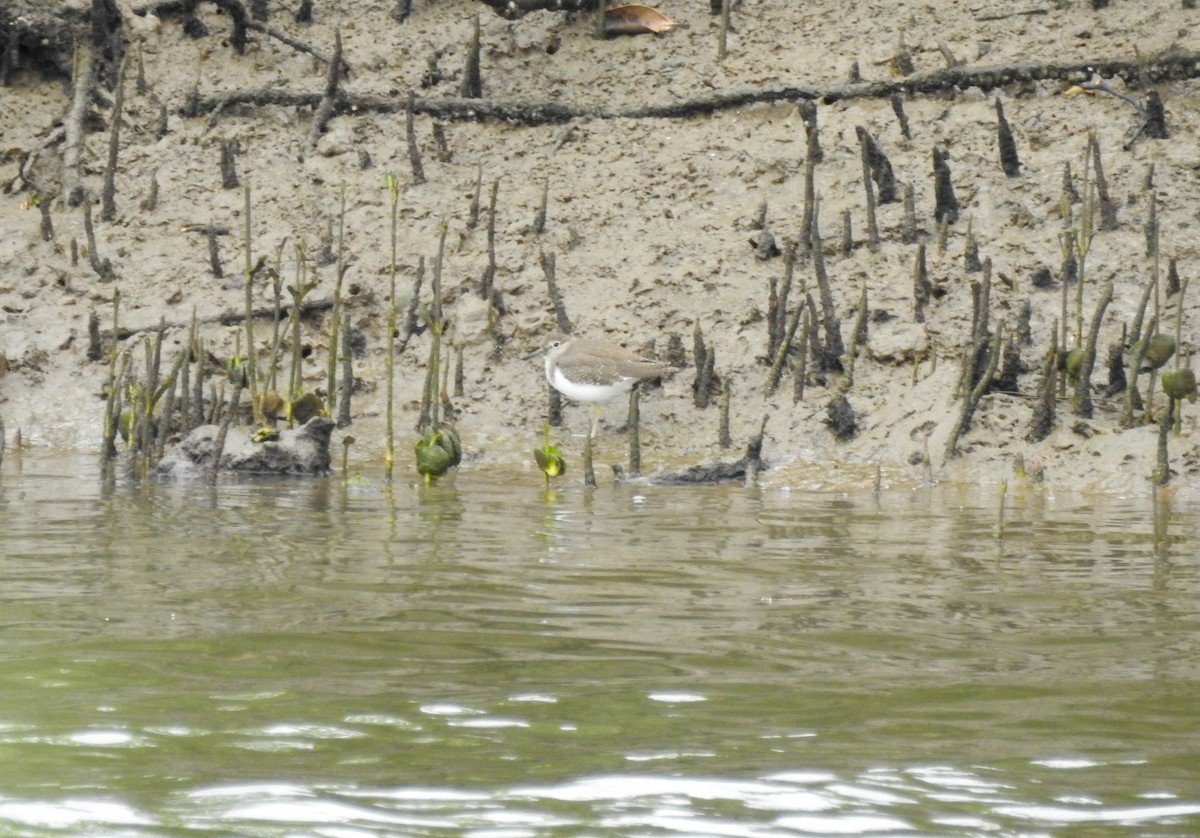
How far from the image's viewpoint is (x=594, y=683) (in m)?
4.00

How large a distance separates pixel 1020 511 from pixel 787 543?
1919 millimetres

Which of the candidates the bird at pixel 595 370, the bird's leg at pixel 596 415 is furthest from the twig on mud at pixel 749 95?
the bird at pixel 595 370

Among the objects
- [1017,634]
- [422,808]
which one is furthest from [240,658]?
[1017,634]

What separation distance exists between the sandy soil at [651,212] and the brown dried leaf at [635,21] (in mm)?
98

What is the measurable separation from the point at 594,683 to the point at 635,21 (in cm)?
1159

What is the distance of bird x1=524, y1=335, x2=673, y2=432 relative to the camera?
1041 cm

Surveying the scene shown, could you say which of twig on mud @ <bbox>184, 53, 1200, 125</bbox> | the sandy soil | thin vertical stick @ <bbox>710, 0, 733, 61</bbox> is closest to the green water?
the sandy soil

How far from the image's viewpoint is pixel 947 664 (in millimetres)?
4227

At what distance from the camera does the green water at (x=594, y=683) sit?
3098 millimetres

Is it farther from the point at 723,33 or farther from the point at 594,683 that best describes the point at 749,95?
the point at 594,683

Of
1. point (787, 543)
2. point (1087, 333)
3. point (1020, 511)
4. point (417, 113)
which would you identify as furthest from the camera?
point (417, 113)

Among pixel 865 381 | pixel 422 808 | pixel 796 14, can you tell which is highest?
pixel 796 14

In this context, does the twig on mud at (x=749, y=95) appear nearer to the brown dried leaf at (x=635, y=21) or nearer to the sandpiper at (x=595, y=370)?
the brown dried leaf at (x=635, y=21)

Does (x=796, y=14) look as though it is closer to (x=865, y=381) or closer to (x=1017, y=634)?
(x=865, y=381)
